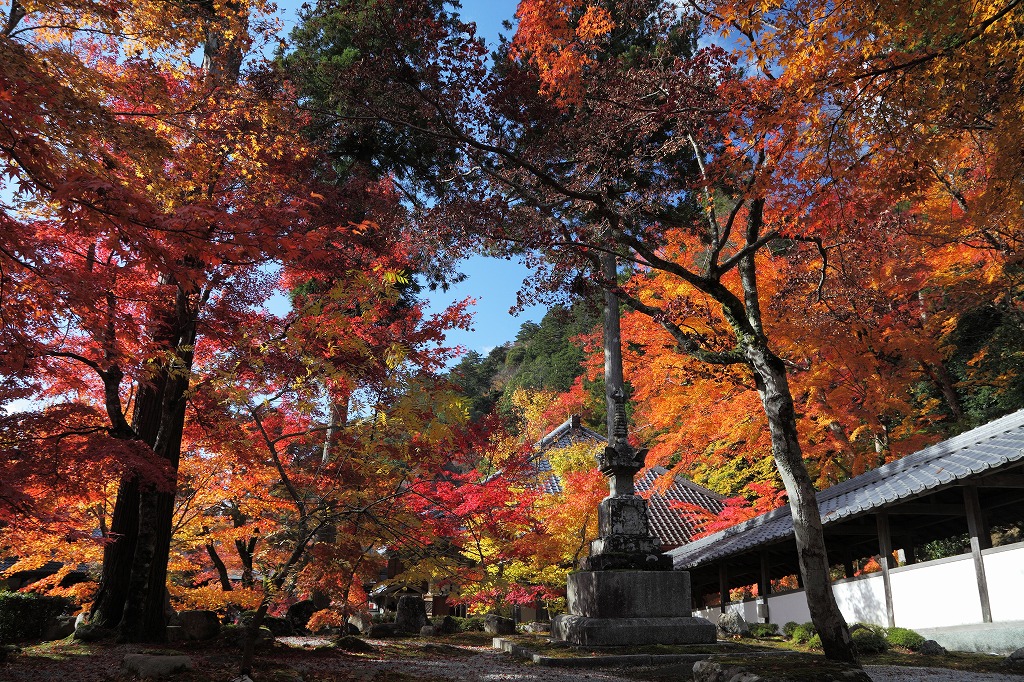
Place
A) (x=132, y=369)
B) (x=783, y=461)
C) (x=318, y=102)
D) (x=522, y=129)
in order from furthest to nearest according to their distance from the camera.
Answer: (x=318, y=102) → (x=522, y=129) → (x=132, y=369) → (x=783, y=461)

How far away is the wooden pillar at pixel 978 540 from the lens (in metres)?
8.20

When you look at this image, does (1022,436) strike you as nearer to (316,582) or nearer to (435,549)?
(435,549)

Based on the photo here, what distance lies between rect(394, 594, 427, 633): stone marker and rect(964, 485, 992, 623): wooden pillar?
1354cm

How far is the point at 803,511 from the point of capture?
6.35 m

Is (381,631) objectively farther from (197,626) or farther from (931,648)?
(931,648)

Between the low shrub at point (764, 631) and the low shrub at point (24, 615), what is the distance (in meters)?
14.0

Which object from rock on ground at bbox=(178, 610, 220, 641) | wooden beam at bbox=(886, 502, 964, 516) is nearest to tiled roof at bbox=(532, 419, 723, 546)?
wooden beam at bbox=(886, 502, 964, 516)

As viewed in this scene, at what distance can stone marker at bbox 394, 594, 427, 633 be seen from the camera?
57.1 feet

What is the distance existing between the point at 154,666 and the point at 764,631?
10383 mm

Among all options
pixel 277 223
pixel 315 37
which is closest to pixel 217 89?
pixel 277 223

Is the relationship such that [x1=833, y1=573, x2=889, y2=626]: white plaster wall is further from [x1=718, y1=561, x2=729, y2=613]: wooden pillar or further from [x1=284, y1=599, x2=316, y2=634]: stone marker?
[x1=284, y1=599, x2=316, y2=634]: stone marker

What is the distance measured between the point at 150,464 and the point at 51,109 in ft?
15.2

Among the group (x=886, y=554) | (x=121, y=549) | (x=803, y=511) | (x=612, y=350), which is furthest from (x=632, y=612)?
(x=121, y=549)

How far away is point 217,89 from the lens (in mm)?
9203
